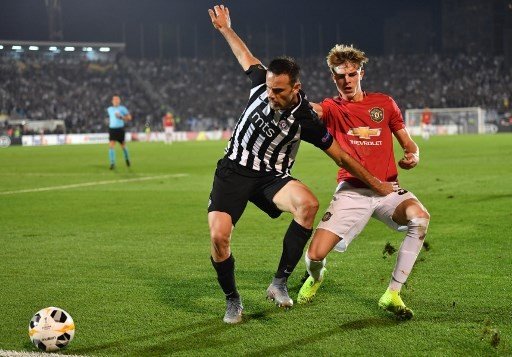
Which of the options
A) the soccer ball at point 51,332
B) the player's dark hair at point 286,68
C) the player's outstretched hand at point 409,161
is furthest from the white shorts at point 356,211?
the soccer ball at point 51,332

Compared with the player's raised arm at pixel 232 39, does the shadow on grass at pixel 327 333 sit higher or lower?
lower

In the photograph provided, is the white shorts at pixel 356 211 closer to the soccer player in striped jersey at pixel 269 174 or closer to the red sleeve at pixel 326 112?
the soccer player in striped jersey at pixel 269 174

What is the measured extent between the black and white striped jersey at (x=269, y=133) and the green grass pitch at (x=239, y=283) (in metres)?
1.18

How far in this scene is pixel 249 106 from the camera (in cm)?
644

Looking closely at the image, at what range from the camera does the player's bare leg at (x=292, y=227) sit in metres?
6.33

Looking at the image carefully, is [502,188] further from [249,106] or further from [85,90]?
[85,90]

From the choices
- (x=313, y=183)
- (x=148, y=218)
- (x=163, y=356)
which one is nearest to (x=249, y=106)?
(x=163, y=356)

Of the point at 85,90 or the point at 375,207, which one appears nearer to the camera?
the point at 375,207

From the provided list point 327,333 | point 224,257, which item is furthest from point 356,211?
point 327,333

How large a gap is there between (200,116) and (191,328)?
67.5 meters

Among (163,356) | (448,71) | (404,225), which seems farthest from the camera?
(448,71)

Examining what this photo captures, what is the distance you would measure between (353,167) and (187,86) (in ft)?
238

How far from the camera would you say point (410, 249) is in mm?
6188

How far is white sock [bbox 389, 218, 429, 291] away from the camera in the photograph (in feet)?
20.2
